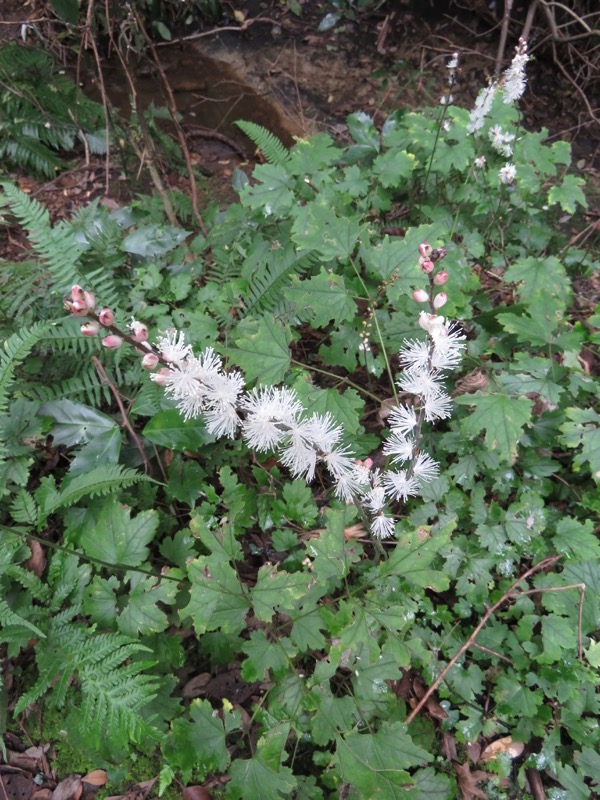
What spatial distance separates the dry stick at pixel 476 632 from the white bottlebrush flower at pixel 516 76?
7.58 ft

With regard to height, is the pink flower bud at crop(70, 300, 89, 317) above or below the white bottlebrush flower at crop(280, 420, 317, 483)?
above

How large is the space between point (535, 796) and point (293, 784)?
995 mm

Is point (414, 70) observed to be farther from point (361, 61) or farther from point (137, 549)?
point (137, 549)

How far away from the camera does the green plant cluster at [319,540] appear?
1.61m

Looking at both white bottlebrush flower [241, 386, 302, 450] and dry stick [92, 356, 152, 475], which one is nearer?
white bottlebrush flower [241, 386, 302, 450]

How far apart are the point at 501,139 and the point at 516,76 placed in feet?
0.96

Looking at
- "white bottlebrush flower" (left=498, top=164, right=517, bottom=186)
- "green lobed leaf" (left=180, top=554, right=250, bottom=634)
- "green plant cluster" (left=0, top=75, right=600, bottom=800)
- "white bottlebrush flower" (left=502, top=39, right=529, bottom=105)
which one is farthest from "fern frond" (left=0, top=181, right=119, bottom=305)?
"white bottlebrush flower" (left=502, top=39, right=529, bottom=105)

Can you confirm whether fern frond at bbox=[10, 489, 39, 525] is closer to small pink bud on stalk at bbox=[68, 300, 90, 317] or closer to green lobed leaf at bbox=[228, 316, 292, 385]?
green lobed leaf at bbox=[228, 316, 292, 385]

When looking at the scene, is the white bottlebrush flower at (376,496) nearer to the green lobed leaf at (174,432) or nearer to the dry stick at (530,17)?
the green lobed leaf at (174,432)

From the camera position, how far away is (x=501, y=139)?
2570 millimetres

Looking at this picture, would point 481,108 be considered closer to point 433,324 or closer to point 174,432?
point 433,324

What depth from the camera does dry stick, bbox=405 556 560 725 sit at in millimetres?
1835

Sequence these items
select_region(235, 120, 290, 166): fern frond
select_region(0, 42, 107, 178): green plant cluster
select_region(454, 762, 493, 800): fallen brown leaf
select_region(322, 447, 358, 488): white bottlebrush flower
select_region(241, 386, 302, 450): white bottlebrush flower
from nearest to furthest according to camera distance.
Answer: select_region(241, 386, 302, 450): white bottlebrush flower → select_region(322, 447, 358, 488): white bottlebrush flower → select_region(454, 762, 493, 800): fallen brown leaf → select_region(235, 120, 290, 166): fern frond → select_region(0, 42, 107, 178): green plant cluster

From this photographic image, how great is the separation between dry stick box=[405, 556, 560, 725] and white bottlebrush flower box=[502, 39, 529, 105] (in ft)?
7.58
